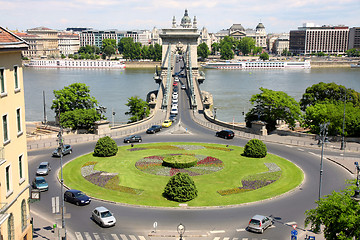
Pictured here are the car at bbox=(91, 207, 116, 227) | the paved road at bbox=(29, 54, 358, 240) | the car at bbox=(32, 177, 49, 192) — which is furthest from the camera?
the car at bbox=(32, 177, 49, 192)

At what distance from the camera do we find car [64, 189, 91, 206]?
31.9m

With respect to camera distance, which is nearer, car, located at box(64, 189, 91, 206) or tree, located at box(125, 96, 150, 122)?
car, located at box(64, 189, 91, 206)

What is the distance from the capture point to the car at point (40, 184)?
115 feet

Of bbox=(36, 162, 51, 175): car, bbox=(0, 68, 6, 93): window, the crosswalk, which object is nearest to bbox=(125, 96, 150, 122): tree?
bbox=(36, 162, 51, 175): car

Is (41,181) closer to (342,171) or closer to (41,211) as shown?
(41,211)

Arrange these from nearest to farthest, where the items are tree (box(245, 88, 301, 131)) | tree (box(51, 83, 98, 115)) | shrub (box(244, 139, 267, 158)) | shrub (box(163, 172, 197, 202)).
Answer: shrub (box(163, 172, 197, 202)) < shrub (box(244, 139, 267, 158)) < tree (box(245, 88, 301, 131)) < tree (box(51, 83, 98, 115))

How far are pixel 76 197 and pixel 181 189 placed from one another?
8.39 m

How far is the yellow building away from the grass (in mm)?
13123

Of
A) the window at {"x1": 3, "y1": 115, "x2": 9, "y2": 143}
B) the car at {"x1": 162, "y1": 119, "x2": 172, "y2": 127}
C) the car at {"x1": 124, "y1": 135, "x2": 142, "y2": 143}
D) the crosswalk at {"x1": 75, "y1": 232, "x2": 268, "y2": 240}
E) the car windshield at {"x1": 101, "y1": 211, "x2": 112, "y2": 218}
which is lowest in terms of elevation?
the crosswalk at {"x1": 75, "y1": 232, "x2": 268, "y2": 240}

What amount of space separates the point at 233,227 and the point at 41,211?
1470 cm

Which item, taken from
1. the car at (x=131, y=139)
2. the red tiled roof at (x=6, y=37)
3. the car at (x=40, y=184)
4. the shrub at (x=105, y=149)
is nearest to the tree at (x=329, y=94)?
the car at (x=131, y=139)

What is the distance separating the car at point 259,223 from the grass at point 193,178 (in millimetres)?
4788

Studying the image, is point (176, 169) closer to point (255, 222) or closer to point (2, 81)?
point (255, 222)

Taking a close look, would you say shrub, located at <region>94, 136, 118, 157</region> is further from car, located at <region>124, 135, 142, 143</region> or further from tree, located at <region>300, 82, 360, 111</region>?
tree, located at <region>300, 82, 360, 111</region>
